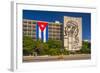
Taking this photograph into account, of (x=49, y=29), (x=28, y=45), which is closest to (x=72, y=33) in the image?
(x=49, y=29)

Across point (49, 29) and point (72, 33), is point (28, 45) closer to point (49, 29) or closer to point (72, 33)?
point (49, 29)

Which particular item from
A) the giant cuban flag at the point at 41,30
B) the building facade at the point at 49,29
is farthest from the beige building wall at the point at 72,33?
the giant cuban flag at the point at 41,30

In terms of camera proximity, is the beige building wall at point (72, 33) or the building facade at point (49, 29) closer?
the building facade at point (49, 29)

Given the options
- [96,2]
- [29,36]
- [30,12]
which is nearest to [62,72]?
[29,36]

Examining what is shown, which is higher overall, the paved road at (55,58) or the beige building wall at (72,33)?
the beige building wall at (72,33)

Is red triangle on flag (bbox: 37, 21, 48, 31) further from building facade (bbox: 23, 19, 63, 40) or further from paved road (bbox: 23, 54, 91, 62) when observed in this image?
paved road (bbox: 23, 54, 91, 62)

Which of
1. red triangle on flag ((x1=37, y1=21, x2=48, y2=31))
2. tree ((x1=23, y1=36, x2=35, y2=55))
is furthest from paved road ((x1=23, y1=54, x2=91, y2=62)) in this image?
red triangle on flag ((x1=37, y1=21, x2=48, y2=31))

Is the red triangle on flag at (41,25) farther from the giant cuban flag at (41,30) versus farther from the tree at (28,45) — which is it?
the tree at (28,45)

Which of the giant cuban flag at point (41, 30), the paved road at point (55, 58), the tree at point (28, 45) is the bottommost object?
the paved road at point (55, 58)
